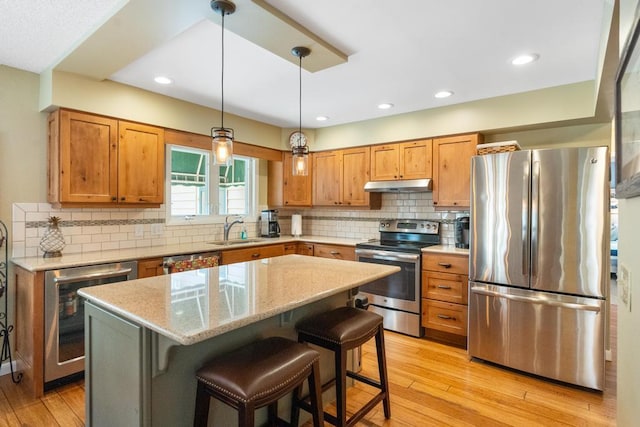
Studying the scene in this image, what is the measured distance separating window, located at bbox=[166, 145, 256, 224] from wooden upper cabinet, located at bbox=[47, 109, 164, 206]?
484 millimetres

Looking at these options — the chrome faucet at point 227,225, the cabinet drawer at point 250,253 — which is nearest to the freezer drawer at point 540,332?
the cabinet drawer at point 250,253

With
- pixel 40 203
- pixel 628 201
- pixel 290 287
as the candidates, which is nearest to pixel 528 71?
pixel 628 201

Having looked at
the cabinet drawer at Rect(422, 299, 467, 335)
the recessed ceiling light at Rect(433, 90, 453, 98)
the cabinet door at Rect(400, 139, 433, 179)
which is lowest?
the cabinet drawer at Rect(422, 299, 467, 335)

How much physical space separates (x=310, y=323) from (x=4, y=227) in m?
2.58

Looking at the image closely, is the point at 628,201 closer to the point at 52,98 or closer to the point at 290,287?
the point at 290,287

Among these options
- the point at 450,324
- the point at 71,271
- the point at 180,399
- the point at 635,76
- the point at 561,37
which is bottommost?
the point at 450,324

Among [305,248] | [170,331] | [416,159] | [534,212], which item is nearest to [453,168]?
[416,159]

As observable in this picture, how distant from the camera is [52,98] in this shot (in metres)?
2.72

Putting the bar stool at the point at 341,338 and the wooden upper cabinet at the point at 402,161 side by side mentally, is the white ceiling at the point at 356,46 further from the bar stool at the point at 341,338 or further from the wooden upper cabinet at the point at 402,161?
the bar stool at the point at 341,338

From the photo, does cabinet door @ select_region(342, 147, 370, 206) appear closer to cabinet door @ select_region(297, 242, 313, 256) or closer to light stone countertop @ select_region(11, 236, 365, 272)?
cabinet door @ select_region(297, 242, 313, 256)

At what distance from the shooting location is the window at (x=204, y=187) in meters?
3.91

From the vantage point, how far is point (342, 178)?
4.55 m

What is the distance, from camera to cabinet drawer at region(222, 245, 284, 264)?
12.0 ft

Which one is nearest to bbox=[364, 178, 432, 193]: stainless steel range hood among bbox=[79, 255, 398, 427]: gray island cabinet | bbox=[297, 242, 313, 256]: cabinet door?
bbox=[297, 242, 313, 256]: cabinet door
